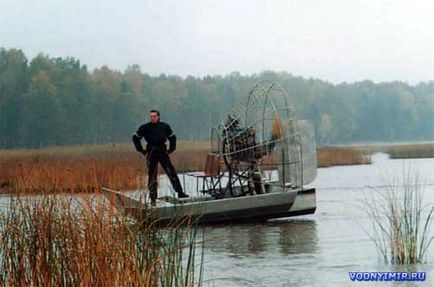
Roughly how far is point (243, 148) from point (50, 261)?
370 inches

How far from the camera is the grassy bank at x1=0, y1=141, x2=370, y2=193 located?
8109 mm

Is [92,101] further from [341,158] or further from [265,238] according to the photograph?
[265,238]

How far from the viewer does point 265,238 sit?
559 inches

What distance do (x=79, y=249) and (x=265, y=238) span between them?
7498mm

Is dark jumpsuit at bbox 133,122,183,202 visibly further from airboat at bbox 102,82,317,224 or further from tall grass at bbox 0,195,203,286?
tall grass at bbox 0,195,203,286

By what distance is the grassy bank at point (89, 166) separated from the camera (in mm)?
8109

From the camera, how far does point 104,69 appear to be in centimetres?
6794

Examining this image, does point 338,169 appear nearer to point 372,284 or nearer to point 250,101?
point 250,101

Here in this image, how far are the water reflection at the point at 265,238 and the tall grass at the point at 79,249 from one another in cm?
496

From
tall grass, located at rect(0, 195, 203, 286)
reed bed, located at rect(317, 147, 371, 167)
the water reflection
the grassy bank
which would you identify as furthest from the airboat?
reed bed, located at rect(317, 147, 371, 167)

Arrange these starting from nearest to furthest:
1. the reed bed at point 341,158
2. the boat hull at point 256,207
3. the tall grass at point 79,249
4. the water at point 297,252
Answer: the tall grass at point 79,249 → the water at point 297,252 → the boat hull at point 256,207 → the reed bed at point 341,158

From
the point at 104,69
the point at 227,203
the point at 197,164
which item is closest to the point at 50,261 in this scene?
the point at 227,203

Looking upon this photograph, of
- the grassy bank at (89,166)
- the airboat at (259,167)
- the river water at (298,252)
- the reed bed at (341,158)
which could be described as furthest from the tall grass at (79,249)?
the reed bed at (341,158)

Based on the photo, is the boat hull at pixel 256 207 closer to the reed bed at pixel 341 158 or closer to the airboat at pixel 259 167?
the airboat at pixel 259 167
